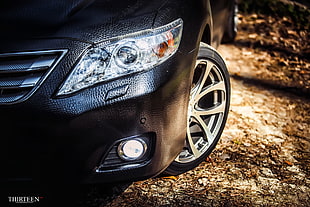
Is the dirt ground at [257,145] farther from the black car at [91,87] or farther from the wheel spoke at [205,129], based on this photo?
the black car at [91,87]

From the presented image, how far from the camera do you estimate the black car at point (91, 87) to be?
98.3 inches

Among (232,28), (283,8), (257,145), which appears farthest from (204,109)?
(283,8)

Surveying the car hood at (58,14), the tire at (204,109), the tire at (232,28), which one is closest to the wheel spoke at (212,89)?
the tire at (204,109)

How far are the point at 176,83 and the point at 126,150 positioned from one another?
0.47 metres

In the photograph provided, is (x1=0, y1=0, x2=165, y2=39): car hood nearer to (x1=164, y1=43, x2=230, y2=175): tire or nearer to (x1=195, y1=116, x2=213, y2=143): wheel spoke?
(x1=164, y1=43, x2=230, y2=175): tire

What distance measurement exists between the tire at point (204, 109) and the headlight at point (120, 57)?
1.95ft

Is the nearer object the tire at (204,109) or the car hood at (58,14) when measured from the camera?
the car hood at (58,14)

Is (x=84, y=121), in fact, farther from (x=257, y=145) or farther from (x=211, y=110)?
(x=257, y=145)

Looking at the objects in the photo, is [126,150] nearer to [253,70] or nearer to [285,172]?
[285,172]

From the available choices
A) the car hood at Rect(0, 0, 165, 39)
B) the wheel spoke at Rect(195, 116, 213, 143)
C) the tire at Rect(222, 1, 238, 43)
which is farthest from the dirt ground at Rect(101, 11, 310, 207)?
the car hood at Rect(0, 0, 165, 39)

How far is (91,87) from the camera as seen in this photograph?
2.53 m

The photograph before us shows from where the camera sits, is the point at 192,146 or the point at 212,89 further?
the point at 212,89

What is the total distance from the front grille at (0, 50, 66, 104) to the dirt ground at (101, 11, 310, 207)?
3.29ft

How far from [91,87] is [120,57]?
236mm
